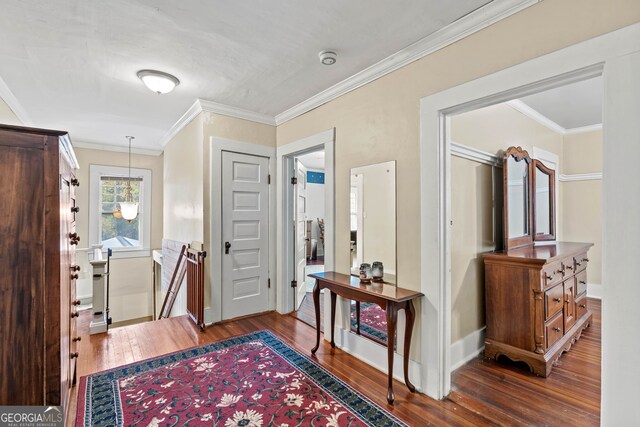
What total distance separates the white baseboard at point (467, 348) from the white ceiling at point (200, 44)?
249cm

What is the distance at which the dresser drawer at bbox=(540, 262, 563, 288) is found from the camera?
2479 millimetres

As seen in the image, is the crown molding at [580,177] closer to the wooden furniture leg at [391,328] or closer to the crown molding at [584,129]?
the crown molding at [584,129]

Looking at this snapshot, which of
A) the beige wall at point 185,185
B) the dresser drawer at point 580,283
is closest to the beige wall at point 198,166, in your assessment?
the beige wall at point 185,185

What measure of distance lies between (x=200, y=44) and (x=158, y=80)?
734 millimetres

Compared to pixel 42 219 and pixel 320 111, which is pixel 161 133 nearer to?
pixel 320 111

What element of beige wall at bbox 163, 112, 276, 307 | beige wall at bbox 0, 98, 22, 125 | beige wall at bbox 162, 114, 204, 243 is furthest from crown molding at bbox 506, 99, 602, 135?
beige wall at bbox 0, 98, 22, 125

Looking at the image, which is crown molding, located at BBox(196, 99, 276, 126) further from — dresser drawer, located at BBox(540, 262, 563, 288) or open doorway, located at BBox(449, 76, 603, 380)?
dresser drawer, located at BBox(540, 262, 563, 288)

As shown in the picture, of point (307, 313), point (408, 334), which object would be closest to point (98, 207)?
point (307, 313)

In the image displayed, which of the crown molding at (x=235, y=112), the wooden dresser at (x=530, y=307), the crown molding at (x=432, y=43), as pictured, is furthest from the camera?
the crown molding at (x=235, y=112)

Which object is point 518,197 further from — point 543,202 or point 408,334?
point 408,334

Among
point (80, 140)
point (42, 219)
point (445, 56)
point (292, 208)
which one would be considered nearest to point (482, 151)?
point (445, 56)

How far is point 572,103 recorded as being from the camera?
11.2ft

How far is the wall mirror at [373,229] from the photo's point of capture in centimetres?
247

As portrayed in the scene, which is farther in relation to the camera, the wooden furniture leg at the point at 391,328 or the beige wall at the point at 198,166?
the beige wall at the point at 198,166
